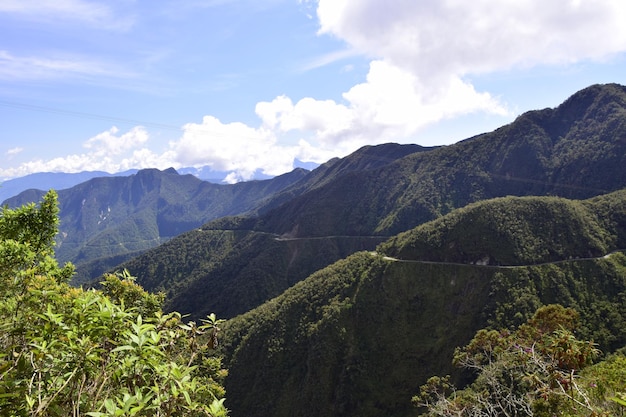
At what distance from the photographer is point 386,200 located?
17688 cm

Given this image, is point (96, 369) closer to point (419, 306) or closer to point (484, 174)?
point (419, 306)

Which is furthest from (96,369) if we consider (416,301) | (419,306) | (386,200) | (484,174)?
(484,174)

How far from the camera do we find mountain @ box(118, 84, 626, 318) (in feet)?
446

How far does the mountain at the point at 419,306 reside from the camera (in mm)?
65688

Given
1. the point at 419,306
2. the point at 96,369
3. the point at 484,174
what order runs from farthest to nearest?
the point at 484,174 → the point at 419,306 → the point at 96,369

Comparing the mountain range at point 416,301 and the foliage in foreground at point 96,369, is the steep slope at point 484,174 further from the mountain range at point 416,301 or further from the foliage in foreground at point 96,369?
the foliage in foreground at point 96,369

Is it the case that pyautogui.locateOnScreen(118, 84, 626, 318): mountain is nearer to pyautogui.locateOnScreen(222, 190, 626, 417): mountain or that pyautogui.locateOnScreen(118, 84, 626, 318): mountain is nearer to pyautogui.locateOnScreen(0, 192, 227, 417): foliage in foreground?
pyautogui.locateOnScreen(222, 190, 626, 417): mountain

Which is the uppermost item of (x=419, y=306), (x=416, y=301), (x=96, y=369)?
(x=96, y=369)

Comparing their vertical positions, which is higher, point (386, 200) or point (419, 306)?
point (386, 200)

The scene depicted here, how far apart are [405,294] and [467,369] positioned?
19.5 m

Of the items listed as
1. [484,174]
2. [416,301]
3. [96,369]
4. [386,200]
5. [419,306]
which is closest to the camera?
[96,369]

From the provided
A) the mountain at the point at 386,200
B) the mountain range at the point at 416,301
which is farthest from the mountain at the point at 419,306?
the mountain at the point at 386,200

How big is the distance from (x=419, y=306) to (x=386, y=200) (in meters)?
107

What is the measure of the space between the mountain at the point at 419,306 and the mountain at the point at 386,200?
48.7m
